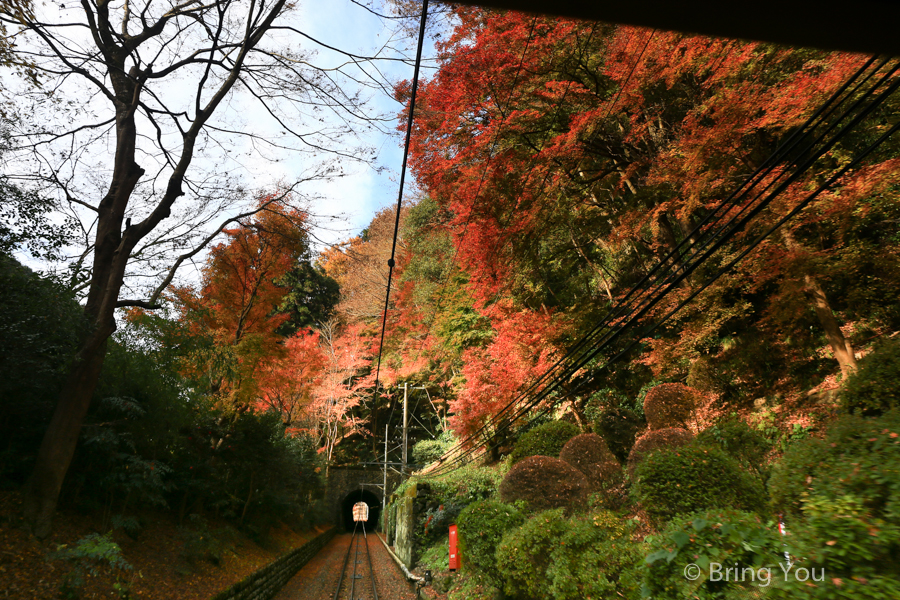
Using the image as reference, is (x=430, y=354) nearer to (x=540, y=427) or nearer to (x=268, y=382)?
(x=268, y=382)

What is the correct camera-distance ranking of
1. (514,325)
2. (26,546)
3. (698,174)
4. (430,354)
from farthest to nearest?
1. (430,354)
2. (514,325)
3. (698,174)
4. (26,546)

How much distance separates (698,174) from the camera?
24.7ft

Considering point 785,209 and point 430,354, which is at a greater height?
point 430,354

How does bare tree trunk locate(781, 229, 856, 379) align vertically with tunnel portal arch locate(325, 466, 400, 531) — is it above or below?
above

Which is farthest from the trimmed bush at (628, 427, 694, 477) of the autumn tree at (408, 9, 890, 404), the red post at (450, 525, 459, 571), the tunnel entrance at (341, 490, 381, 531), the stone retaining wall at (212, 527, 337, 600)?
the tunnel entrance at (341, 490, 381, 531)

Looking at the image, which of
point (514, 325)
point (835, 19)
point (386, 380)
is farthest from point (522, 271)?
point (386, 380)

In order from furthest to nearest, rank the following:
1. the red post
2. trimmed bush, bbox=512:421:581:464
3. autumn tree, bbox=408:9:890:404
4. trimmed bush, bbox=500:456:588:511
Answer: trimmed bush, bbox=512:421:581:464
the red post
trimmed bush, bbox=500:456:588:511
autumn tree, bbox=408:9:890:404

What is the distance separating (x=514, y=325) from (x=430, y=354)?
33.4ft

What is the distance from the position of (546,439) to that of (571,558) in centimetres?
589

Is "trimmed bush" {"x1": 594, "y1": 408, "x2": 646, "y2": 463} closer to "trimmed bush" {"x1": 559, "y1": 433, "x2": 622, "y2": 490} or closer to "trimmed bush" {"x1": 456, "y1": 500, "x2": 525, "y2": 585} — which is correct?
"trimmed bush" {"x1": 559, "y1": 433, "x2": 622, "y2": 490}

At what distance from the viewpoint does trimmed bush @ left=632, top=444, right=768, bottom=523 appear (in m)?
4.92

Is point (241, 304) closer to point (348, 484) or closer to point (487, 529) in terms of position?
point (487, 529)

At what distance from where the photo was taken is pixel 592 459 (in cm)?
872

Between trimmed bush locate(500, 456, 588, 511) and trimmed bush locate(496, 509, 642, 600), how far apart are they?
1.43 m
